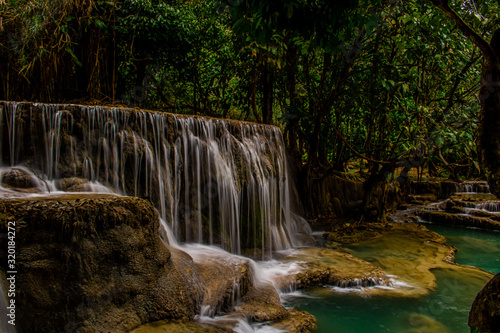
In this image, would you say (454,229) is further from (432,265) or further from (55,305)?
(55,305)

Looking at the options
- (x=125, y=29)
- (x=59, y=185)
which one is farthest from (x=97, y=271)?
(x=125, y=29)

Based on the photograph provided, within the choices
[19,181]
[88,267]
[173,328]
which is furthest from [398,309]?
[19,181]

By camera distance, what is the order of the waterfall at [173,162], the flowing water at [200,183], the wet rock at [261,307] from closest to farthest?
the wet rock at [261,307], the flowing water at [200,183], the waterfall at [173,162]

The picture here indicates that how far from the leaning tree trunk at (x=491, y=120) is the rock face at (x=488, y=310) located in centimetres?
75

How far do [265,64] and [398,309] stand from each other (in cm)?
760

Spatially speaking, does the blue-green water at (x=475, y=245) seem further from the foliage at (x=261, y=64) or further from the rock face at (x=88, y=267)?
the rock face at (x=88, y=267)

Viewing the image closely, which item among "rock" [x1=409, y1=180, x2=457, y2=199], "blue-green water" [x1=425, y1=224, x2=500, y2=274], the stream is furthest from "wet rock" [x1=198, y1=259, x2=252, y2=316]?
"rock" [x1=409, y1=180, x2=457, y2=199]

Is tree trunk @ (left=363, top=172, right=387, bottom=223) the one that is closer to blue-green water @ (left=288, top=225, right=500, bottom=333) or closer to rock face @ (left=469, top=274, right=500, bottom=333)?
blue-green water @ (left=288, top=225, right=500, bottom=333)

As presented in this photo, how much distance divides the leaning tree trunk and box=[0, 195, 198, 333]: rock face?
3.11 meters

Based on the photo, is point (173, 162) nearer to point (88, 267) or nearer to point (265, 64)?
point (88, 267)

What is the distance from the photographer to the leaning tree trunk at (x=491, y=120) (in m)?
2.25

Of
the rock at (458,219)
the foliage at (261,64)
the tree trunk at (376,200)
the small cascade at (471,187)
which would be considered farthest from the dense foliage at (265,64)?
the small cascade at (471,187)

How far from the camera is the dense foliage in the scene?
21.7 ft

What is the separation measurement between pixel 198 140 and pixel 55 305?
3820 millimetres
